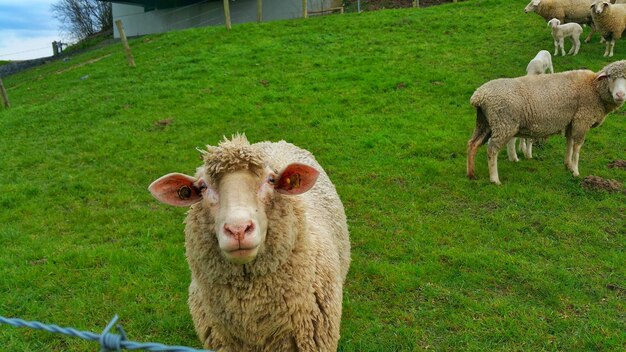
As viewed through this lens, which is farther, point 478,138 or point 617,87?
point 478,138

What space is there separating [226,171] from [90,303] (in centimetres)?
293

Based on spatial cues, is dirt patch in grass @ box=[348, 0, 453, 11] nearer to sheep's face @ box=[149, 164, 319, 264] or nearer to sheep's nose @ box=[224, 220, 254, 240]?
sheep's face @ box=[149, 164, 319, 264]

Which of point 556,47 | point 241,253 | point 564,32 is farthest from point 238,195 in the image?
point 564,32

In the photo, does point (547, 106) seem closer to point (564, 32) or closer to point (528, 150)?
point (528, 150)

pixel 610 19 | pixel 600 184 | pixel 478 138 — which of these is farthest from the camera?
pixel 610 19

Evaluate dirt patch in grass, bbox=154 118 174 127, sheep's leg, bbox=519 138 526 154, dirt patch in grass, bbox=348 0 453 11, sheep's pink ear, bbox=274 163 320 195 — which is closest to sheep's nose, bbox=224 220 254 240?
sheep's pink ear, bbox=274 163 320 195

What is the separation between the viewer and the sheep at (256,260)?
2357mm

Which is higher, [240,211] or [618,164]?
[240,211]

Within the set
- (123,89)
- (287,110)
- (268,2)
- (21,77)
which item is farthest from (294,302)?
(268,2)

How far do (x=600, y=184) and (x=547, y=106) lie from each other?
1.38 metres

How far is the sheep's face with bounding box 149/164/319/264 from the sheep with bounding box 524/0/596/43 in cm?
1446

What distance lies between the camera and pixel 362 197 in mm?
6645

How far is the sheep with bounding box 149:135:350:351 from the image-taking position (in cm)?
236

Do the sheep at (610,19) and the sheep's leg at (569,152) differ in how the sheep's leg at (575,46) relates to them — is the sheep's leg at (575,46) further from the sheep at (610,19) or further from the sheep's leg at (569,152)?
the sheep's leg at (569,152)
